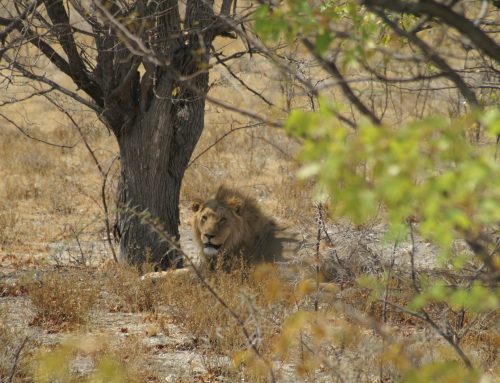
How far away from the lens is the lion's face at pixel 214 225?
29.9ft

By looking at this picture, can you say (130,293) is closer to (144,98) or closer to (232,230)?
(232,230)

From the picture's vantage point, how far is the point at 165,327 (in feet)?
23.2

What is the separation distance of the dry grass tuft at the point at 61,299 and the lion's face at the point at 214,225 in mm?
1769

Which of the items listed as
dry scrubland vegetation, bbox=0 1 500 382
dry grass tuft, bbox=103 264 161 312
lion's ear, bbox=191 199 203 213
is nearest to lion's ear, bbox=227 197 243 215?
lion's ear, bbox=191 199 203 213

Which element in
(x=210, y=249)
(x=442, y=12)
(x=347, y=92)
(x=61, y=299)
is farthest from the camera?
(x=210, y=249)

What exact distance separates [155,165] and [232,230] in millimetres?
1186

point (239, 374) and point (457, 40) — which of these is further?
point (239, 374)

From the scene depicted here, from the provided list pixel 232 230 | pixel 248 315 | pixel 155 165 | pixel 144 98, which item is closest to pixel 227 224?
pixel 232 230

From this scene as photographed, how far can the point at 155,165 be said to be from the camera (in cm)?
888

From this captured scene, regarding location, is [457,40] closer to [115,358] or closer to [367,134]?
[367,134]

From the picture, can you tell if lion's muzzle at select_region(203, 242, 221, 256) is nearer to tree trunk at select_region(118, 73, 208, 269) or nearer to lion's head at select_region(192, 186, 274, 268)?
lion's head at select_region(192, 186, 274, 268)

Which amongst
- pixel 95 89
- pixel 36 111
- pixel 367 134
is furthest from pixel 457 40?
pixel 36 111

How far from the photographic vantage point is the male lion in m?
9.13

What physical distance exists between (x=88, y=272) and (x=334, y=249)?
8.84ft
